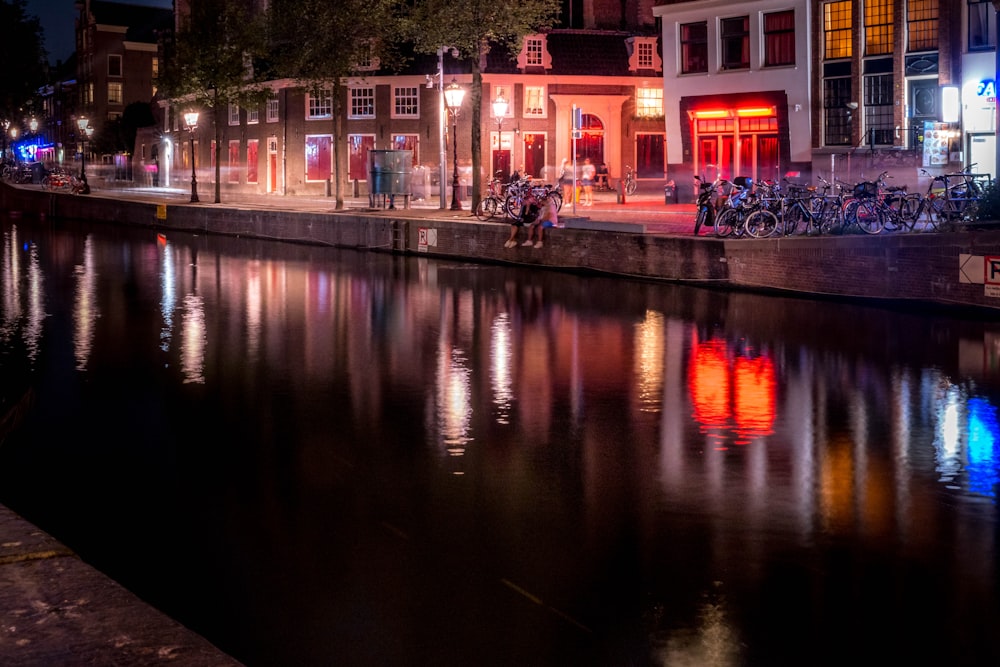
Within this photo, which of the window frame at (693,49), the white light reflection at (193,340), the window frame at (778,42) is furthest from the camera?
the window frame at (693,49)

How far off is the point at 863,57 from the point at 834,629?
105ft

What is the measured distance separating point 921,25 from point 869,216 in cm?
1307

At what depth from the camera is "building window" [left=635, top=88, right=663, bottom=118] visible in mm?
58406

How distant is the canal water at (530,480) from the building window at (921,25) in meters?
16.5

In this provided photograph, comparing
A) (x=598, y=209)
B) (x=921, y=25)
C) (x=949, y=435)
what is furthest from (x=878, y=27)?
(x=949, y=435)

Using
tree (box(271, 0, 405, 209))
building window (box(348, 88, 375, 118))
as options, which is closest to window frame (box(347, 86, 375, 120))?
building window (box(348, 88, 375, 118))

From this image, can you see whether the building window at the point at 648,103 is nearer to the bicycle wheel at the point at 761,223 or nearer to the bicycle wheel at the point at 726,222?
the bicycle wheel at the point at 726,222

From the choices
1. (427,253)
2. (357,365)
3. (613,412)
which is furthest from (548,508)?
(427,253)

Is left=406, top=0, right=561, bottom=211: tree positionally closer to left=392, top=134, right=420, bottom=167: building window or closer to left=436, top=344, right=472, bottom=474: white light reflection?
left=436, top=344, right=472, bottom=474: white light reflection

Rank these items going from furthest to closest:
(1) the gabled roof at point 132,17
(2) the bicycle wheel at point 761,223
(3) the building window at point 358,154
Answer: (1) the gabled roof at point 132,17
(3) the building window at point 358,154
(2) the bicycle wheel at point 761,223

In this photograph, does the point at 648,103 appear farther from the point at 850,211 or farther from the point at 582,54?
the point at 850,211

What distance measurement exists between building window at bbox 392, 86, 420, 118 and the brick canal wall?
21.3 metres

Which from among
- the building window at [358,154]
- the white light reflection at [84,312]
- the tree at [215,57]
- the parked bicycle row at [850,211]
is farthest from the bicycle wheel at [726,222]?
the building window at [358,154]

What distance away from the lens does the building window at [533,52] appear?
57562 millimetres
